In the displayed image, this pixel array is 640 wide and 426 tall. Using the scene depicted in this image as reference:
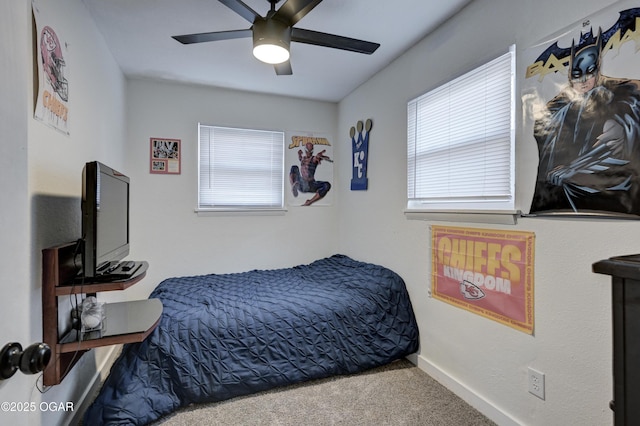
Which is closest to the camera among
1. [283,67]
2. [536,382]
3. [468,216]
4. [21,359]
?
[21,359]

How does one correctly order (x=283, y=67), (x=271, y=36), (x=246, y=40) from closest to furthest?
1. (x=271, y=36)
2. (x=283, y=67)
3. (x=246, y=40)

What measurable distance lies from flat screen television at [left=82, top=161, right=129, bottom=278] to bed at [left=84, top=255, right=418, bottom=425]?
605mm

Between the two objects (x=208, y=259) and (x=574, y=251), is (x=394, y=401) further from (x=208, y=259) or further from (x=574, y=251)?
(x=208, y=259)

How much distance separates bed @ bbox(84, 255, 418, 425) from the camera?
1784 mm

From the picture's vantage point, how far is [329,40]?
6.10 ft

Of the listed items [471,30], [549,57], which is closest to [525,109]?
[549,57]

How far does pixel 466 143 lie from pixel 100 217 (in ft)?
6.73

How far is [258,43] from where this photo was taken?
1.76 meters

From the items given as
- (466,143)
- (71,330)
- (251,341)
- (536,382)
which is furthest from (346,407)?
(466,143)

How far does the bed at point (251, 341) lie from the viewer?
1784 mm

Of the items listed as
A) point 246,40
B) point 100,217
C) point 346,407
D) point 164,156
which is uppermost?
point 246,40

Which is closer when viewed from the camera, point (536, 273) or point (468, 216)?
point (536, 273)

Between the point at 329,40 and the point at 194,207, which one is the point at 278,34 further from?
the point at 194,207

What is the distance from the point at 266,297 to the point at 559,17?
2357 mm
